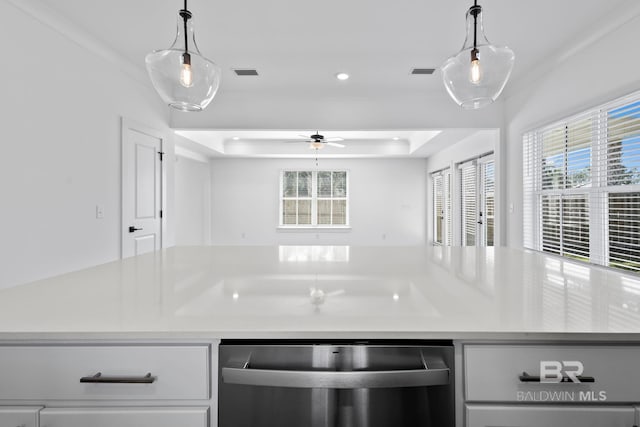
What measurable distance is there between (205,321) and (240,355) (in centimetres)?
11

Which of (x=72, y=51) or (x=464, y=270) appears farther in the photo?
(x=72, y=51)

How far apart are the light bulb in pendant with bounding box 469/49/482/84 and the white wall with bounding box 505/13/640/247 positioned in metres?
1.80

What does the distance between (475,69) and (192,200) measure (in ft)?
22.9

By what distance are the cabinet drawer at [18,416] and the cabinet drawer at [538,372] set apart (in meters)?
0.95

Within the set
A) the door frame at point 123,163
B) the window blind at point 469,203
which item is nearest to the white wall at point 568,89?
the window blind at point 469,203

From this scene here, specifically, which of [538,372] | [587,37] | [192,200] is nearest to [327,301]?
[538,372]

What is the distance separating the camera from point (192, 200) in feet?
25.5

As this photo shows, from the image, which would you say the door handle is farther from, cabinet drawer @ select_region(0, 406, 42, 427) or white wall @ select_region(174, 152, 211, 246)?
white wall @ select_region(174, 152, 211, 246)

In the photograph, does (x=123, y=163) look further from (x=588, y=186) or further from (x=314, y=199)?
(x=314, y=199)

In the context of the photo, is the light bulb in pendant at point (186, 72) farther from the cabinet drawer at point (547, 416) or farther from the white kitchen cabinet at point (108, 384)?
the cabinet drawer at point (547, 416)

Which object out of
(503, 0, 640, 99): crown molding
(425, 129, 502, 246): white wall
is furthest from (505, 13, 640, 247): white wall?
(425, 129, 502, 246): white wall

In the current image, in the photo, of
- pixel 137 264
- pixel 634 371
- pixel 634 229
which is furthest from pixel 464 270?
pixel 634 229

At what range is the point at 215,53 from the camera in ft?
11.6

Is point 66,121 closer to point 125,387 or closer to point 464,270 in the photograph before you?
point 125,387
